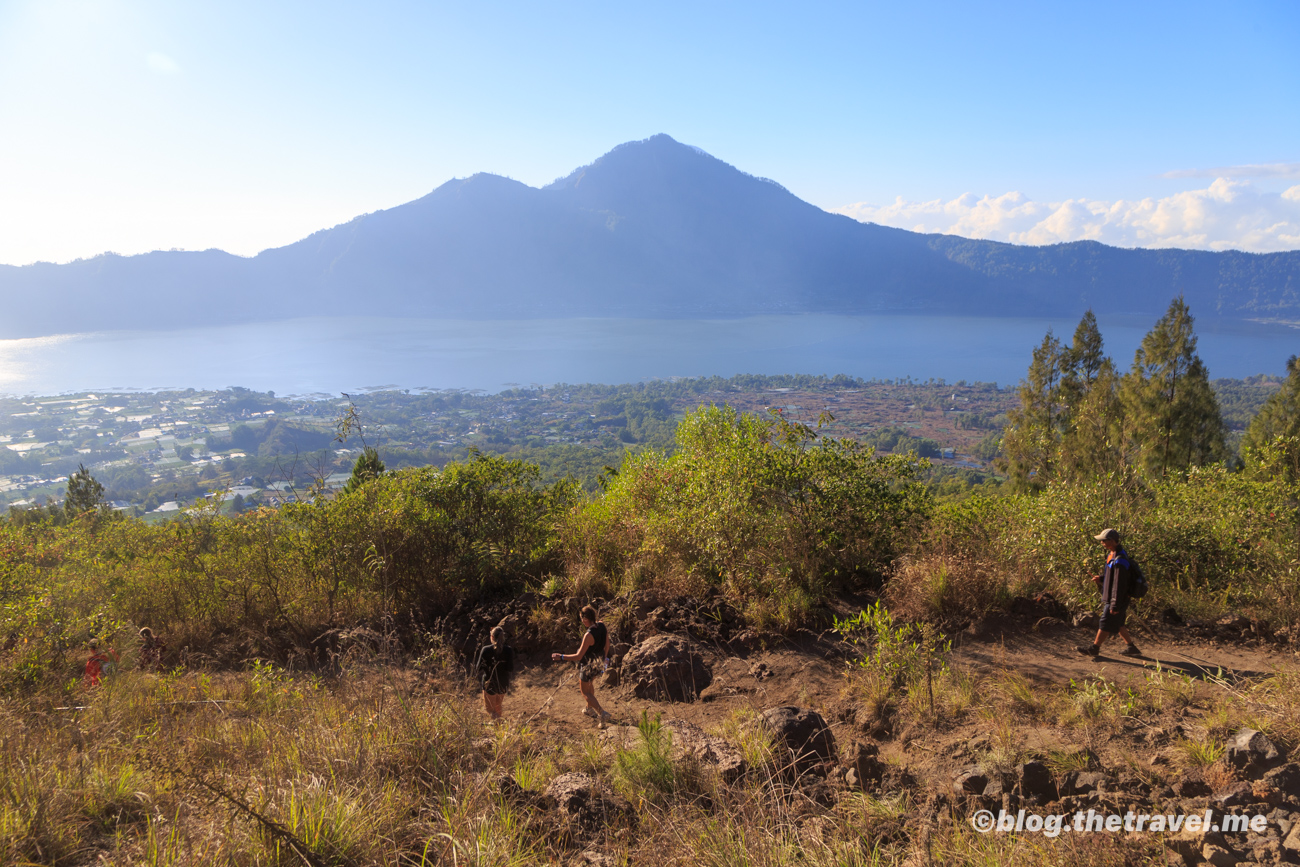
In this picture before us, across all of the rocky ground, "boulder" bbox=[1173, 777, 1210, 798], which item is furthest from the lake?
"boulder" bbox=[1173, 777, 1210, 798]

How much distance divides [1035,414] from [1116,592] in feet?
70.5

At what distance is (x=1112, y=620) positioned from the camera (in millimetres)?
5320

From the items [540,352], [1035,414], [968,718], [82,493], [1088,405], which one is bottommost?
[82,493]

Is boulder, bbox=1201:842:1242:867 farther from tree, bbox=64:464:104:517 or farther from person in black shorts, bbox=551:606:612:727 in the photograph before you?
tree, bbox=64:464:104:517

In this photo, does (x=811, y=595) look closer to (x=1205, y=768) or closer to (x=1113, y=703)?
(x=1113, y=703)

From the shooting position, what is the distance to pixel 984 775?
11.3 feet

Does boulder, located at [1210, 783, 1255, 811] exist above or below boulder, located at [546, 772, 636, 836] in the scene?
above

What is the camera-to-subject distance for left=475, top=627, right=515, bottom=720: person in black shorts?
5.20 m

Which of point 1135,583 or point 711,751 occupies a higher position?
point 1135,583

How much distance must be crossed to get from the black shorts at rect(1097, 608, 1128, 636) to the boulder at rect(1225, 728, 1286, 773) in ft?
6.89

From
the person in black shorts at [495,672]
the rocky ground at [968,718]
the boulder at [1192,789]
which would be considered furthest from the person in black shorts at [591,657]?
the boulder at [1192,789]

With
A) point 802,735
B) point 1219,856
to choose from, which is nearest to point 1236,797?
point 1219,856

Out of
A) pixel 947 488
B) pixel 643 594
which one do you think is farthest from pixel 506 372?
pixel 643 594

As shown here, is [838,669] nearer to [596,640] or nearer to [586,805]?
[596,640]
